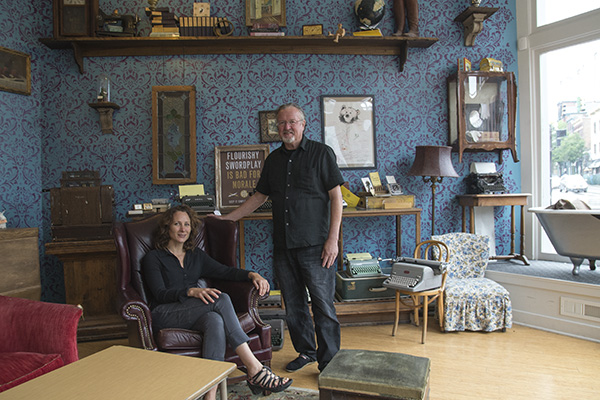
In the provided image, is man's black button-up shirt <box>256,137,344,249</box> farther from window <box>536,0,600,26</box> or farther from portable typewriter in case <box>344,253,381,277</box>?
window <box>536,0,600,26</box>

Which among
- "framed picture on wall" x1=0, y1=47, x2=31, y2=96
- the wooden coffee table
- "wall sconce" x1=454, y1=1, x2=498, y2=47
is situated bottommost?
the wooden coffee table

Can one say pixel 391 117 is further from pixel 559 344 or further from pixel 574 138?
pixel 559 344

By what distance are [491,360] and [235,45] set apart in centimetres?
342

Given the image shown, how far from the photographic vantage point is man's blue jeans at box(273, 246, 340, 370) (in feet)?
8.55

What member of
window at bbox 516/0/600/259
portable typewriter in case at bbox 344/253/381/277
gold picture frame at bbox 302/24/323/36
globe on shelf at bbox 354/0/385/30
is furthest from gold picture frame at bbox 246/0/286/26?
window at bbox 516/0/600/259

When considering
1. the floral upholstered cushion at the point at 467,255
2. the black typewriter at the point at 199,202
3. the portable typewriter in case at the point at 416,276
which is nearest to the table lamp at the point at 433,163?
the floral upholstered cushion at the point at 467,255

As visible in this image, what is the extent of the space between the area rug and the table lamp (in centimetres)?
211

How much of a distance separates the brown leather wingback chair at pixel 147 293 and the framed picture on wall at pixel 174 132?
1.06 meters

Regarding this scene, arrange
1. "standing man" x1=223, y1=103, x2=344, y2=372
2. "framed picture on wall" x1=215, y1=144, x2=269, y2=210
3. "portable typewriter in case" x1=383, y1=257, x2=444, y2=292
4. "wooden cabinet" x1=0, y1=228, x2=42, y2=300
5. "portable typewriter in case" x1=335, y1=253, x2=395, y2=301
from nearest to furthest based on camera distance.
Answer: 1. "standing man" x1=223, y1=103, x2=344, y2=372
2. "wooden cabinet" x1=0, y1=228, x2=42, y2=300
3. "portable typewriter in case" x1=383, y1=257, x2=444, y2=292
4. "portable typewriter in case" x1=335, y1=253, x2=395, y2=301
5. "framed picture on wall" x1=215, y1=144, x2=269, y2=210

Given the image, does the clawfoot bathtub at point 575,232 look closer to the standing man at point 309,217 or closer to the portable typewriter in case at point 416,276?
the portable typewriter in case at point 416,276

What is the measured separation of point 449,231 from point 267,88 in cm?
234

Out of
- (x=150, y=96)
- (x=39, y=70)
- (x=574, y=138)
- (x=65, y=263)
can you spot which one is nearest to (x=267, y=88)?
(x=150, y=96)

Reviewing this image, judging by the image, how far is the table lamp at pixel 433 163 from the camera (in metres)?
3.74

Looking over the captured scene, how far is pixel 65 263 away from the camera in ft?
11.1
